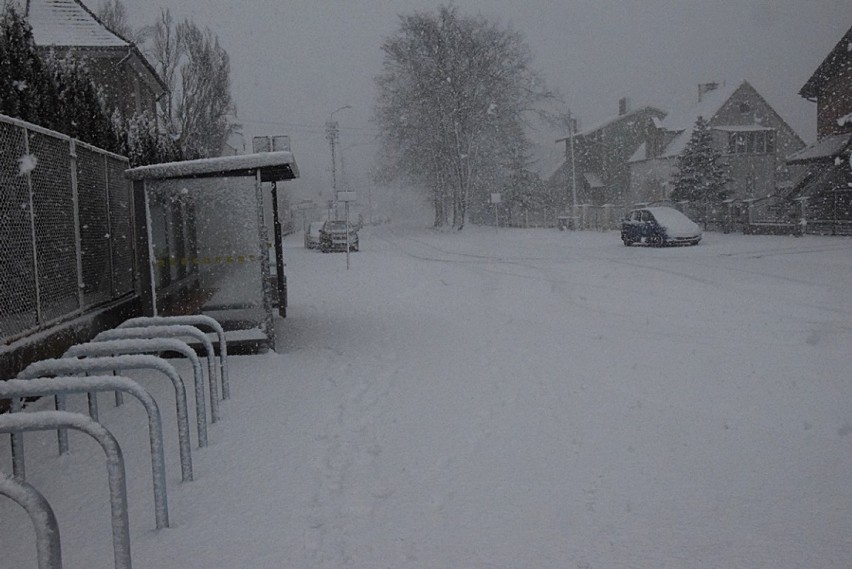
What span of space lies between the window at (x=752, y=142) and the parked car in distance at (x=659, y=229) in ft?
95.6

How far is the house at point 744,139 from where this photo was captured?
55.1m

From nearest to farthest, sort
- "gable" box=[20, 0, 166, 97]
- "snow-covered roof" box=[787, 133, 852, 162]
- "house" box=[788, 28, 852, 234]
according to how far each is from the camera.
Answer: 1. "gable" box=[20, 0, 166, 97]
2. "house" box=[788, 28, 852, 234]
3. "snow-covered roof" box=[787, 133, 852, 162]

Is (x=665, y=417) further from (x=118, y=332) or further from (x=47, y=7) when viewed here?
(x=47, y=7)

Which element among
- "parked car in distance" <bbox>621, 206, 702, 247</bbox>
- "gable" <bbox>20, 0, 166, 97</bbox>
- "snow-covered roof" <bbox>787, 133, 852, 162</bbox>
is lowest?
"parked car in distance" <bbox>621, 206, 702, 247</bbox>

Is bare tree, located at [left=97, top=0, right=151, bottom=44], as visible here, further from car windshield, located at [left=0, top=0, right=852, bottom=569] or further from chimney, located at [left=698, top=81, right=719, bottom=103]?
chimney, located at [left=698, top=81, right=719, bottom=103]

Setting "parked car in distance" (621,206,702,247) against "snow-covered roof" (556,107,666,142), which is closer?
"parked car in distance" (621,206,702,247)

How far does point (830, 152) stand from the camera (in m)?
34.3

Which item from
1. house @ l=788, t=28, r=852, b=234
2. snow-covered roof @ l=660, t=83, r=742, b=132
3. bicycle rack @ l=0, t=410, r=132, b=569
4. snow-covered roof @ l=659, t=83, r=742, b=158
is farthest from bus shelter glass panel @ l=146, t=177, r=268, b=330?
snow-covered roof @ l=660, t=83, r=742, b=132

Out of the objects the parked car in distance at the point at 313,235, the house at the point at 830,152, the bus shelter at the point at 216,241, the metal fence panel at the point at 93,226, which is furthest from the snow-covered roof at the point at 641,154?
the metal fence panel at the point at 93,226

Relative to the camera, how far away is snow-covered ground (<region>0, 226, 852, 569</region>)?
3.70 metres

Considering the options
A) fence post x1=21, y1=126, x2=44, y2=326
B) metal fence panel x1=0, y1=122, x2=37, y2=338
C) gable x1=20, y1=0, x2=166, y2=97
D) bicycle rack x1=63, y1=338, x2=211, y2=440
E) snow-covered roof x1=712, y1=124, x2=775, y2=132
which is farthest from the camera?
snow-covered roof x1=712, y1=124, x2=775, y2=132

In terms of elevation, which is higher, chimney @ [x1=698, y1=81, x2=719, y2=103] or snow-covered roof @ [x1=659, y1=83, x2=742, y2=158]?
chimney @ [x1=698, y1=81, x2=719, y2=103]

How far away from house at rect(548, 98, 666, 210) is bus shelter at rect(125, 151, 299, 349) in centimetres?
6024

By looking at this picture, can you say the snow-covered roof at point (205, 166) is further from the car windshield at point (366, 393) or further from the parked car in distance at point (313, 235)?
the parked car in distance at point (313, 235)
